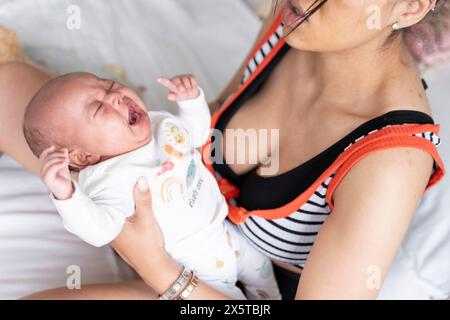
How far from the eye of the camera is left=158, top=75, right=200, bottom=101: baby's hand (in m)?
0.98

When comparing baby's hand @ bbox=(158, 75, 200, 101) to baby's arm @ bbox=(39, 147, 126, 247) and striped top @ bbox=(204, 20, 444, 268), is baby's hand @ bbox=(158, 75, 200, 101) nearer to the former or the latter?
striped top @ bbox=(204, 20, 444, 268)

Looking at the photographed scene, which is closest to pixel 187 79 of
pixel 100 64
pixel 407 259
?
pixel 100 64

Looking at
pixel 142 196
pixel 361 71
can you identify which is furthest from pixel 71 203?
pixel 361 71

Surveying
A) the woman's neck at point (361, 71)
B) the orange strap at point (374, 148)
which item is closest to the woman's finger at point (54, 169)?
the orange strap at point (374, 148)

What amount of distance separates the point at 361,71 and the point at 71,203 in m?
0.53

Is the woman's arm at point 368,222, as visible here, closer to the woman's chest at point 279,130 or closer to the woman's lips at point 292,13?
the woman's chest at point 279,130

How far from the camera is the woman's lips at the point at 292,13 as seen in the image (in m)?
0.86

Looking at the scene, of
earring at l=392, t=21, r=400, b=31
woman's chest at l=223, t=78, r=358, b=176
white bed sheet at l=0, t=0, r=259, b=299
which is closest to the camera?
earring at l=392, t=21, r=400, b=31

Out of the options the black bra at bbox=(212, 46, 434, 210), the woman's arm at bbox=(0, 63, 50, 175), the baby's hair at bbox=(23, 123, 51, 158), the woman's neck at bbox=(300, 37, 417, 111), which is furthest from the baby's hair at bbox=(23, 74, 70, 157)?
the woman's neck at bbox=(300, 37, 417, 111)

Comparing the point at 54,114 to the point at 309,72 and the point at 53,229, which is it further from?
the point at 309,72

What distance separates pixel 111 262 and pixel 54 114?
1.28 feet

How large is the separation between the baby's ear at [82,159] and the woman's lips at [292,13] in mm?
381

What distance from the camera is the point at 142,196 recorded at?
0.88 meters

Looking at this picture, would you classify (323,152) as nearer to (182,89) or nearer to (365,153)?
(365,153)
